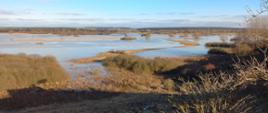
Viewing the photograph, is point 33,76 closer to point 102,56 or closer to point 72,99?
point 72,99

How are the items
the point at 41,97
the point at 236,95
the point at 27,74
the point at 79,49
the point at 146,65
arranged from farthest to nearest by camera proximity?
the point at 79,49
the point at 146,65
the point at 27,74
the point at 41,97
the point at 236,95

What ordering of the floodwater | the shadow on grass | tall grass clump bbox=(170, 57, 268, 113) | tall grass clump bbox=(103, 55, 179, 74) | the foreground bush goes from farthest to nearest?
the floodwater, tall grass clump bbox=(103, 55, 179, 74), the foreground bush, the shadow on grass, tall grass clump bbox=(170, 57, 268, 113)

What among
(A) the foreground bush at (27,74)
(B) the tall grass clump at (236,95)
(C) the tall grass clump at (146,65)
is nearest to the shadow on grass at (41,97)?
(A) the foreground bush at (27,74)

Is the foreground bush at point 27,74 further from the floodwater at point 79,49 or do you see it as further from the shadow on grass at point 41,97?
the floodwater at point 79,49

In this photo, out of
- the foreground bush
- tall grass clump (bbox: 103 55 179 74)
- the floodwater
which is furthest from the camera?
the floodwater

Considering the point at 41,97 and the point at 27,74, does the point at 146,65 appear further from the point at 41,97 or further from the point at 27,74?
the point at 41,97

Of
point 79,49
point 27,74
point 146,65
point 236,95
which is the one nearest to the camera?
point 236,95

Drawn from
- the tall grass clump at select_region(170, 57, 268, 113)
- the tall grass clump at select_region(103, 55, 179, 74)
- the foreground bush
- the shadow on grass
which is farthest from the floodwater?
the tall grass clump at select_region(170, 57, 268, 113)

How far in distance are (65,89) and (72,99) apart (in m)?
3.05

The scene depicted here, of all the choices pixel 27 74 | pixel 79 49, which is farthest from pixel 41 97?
pixel 79 49

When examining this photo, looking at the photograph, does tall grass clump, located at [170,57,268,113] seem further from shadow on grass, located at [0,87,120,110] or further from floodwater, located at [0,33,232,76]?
floodwater, located at [0,33,232,76]

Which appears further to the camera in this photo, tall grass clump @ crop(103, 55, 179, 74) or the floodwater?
the floodwater

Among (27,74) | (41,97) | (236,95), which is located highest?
(236,95)

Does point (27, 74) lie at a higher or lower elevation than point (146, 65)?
higher
